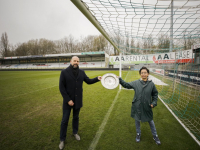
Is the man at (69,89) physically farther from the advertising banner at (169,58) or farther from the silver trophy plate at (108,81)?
the advertising banner at (169,58)

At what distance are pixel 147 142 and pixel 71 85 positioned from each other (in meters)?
1.88

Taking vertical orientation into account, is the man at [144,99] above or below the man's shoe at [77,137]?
above

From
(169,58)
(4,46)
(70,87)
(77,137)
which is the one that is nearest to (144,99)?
(70,87)

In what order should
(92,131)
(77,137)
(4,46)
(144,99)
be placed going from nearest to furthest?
(144,99)
(77,137)
(92,131)
(4,46)

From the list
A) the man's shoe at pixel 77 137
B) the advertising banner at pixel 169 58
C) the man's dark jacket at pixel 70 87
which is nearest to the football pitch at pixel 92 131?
the man's shoe at pixel 77 137

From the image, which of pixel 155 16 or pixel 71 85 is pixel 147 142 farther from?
pixel 155 16

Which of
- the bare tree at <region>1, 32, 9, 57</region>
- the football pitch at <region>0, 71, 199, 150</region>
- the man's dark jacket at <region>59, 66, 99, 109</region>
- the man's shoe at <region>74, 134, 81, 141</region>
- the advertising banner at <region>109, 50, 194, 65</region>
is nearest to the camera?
the man's dark jacket at <region>59, 66, 99, 109</region>

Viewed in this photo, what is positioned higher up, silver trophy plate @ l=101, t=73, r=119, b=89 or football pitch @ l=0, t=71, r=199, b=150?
silver trophy plate @ l=101, t=73, r=119, b=89

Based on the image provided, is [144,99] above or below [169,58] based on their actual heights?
below

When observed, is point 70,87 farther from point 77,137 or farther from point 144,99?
point 144,99

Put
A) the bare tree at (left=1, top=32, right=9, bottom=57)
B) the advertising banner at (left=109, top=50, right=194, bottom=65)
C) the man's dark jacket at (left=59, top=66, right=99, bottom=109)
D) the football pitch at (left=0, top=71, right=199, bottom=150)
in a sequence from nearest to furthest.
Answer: the man's dark jacket at (left=59, top=66, right=99, bottom=109), the football pitch at (left=0, top=71, right=199, bottom=150), the advertising banner at (left=109, top=50, right=194, bottom=65), the bare tree at (left=1, top=32, right=9, bottom=57)

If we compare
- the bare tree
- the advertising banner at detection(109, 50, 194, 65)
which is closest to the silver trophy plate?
the advertising banner at detection(109, 50, 194, 65)

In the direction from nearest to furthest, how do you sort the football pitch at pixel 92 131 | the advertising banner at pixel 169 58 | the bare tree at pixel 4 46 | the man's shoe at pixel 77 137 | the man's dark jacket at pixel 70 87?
the man's dark jacket at pixel 70 87 < the football pitch at pixel 92 131 < the man's shoe at pixel 77 137 < the advertising banner at pixel 169 58 < the bare tree at pixel 4 46

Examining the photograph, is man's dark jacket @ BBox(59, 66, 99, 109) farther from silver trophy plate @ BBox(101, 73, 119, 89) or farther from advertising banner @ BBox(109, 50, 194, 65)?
advertising banner @ BBox(109, 50, 194, 65)
